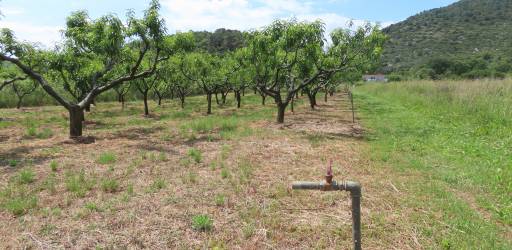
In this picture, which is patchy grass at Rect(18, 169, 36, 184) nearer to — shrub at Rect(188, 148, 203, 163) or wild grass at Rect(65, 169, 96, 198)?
wild grass at Rect(65, 169, 96, 198)

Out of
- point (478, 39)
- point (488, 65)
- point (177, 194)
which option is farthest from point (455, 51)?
point (177, 194)

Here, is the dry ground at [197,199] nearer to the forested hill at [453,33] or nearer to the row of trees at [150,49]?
the row of trees at [150,49]

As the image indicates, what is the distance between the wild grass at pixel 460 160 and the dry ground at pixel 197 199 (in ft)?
1.86

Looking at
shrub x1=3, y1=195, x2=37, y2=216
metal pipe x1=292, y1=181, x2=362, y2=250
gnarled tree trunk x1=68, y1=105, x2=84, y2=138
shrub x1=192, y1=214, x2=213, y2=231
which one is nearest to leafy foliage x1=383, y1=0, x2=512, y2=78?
gnarled tree trunk x1=68, y1=105, x2=84, y2=138

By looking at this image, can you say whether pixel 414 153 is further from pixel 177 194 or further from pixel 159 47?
pixel 159 47

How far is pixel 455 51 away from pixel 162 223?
9411 cm

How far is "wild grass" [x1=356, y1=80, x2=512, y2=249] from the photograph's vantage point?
5.45m

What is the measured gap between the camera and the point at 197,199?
668cm

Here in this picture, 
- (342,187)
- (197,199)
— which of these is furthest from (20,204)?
(342,187)

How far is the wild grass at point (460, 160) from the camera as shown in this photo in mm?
5449

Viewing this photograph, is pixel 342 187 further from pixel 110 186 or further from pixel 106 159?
pixel 106 159

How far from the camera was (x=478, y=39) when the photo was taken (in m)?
84.9

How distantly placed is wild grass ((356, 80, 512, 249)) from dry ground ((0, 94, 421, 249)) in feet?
1.86

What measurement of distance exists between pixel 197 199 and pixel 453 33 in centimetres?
10840
